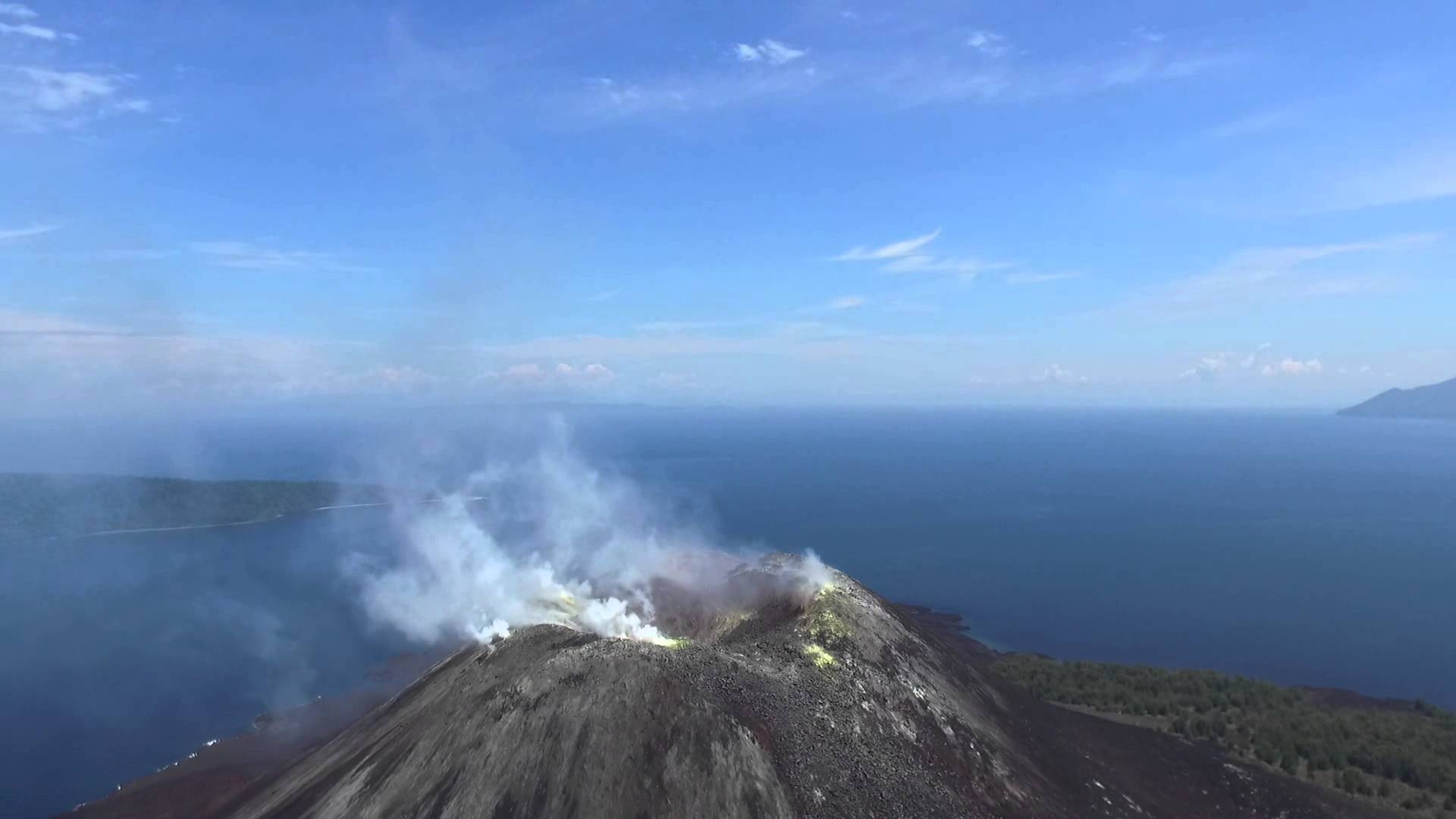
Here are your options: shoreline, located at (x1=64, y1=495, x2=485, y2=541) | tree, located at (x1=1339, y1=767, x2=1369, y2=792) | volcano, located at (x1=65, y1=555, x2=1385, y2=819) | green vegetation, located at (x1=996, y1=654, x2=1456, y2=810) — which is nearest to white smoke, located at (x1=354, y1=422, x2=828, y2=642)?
volcano, located at (x1=65, y1=555, x2=1385, y2=819)

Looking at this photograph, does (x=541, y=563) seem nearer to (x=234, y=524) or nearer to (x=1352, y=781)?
(x=1352, y=781)

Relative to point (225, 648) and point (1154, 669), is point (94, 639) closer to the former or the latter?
point (225, 648)

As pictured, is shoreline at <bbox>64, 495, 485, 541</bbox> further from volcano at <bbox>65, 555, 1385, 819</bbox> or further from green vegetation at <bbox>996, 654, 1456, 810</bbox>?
green vegetation at <bbox>996, 654, 1456, 810</bbox>

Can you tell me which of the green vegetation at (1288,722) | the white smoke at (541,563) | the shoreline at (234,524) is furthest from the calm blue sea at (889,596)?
the green vegetation at (1288,722)

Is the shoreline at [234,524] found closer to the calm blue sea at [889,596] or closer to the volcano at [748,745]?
the calm blue sea at [889,596]

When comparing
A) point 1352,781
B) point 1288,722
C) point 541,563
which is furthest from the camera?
point 541,563

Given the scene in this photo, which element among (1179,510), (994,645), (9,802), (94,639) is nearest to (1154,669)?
(994,645)

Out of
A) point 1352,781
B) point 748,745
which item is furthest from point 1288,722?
point 748,745
